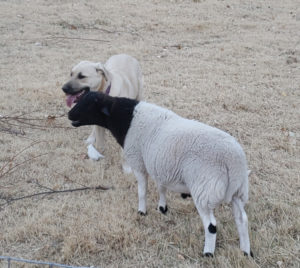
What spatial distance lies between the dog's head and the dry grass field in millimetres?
766

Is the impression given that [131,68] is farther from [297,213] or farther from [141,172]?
[297,213]

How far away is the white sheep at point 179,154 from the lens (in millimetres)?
3066

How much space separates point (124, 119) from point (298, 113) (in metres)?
3.86

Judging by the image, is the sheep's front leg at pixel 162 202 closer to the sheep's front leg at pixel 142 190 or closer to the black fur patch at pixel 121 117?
the sheep's front leg at pixel 142 190

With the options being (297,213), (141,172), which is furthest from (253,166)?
(141,172)

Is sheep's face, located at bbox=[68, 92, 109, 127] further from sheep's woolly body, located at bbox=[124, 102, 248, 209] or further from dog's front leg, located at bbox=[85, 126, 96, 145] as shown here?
dog's front leg, located at bbox=[85, 126, 96, 145]

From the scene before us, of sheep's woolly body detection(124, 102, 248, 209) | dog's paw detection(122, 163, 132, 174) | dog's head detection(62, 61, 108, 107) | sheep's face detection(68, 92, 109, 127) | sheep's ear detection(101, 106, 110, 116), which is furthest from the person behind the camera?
dog's head detection(62, 61, 108, 107)

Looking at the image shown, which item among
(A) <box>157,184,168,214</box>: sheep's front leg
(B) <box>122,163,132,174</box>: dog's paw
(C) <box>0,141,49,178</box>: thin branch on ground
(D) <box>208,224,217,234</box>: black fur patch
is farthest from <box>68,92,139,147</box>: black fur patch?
(D) <box>208,224,217,234</box>: black fur patch

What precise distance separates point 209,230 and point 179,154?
0.65 metres

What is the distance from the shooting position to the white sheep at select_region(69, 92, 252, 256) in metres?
3.07

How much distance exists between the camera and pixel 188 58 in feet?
33.0

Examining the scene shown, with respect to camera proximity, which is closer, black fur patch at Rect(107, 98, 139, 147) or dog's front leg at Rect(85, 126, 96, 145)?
black fur patch at Rect(107, 98, 139, 147)

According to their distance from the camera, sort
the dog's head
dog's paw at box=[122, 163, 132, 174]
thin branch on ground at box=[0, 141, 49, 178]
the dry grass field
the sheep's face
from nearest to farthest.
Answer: the dry grass field < the sheep's face < thin branch on ground at box=[0, 141, 49, 178] < dog's paw at box=[122, 163, 132, 174] < the dog's head

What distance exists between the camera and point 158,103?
715 cm
